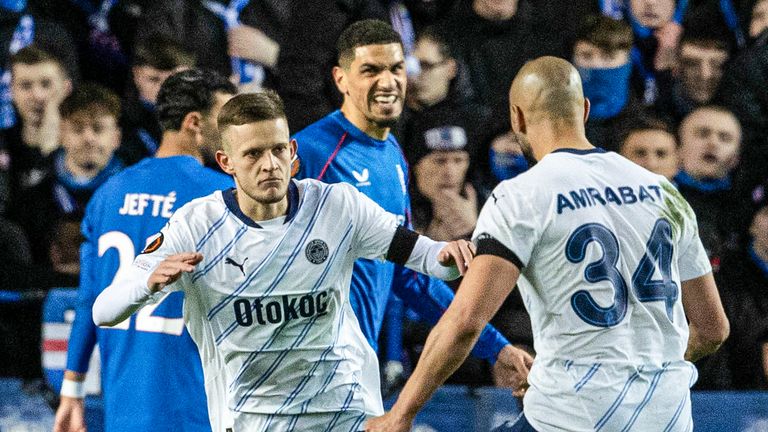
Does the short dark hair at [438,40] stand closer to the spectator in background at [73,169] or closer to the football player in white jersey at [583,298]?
the spectator in background at [73,169]

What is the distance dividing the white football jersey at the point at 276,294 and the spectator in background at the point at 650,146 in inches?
128

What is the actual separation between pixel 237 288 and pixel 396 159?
143 centimetres

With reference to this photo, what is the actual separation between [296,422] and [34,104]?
4321 mm

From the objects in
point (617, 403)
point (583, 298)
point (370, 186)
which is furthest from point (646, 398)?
point (370, 186)

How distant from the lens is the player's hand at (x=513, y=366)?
16.0 feet

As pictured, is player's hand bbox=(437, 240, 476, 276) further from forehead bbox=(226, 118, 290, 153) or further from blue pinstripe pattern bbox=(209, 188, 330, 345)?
forehead bbox=(226, 118, 290, 153)

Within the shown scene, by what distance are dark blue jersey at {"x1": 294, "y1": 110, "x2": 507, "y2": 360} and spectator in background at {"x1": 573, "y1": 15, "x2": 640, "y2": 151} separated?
2.52 metres

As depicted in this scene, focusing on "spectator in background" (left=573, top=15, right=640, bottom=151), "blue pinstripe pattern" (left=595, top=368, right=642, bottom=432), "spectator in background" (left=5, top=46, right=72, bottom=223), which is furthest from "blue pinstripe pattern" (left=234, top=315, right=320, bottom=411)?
"spectator in background" (left=5, top=46, right=72, bottom=223)

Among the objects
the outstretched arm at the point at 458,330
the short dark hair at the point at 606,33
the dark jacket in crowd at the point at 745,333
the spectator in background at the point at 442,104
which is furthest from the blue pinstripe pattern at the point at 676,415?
the short dark hair at the point at 606,33

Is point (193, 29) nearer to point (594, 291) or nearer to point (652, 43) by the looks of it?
point (652, 43)

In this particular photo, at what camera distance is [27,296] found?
7211 millimetres

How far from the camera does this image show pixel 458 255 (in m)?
4.29

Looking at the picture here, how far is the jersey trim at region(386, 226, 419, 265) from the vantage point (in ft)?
14.6

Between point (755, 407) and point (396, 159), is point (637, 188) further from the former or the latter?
point (755, 407)
